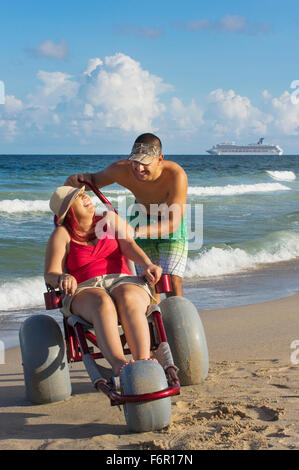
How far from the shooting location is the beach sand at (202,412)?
123 inches

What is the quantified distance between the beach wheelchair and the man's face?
362 mm

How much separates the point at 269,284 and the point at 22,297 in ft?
11.3

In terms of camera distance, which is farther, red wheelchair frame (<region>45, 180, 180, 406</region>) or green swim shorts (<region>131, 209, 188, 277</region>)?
green swim shorts (<region>131, 209, 188, 277</region>)

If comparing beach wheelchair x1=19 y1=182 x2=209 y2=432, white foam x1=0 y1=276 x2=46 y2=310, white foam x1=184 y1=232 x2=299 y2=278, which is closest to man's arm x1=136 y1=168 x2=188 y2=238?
beach wheelchair x1=19 y1=182 x2=209 y2=432

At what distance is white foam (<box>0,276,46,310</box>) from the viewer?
7438mm

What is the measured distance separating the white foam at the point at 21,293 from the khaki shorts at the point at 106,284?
3697 millimetres

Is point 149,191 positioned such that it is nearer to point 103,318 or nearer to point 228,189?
point 103,318

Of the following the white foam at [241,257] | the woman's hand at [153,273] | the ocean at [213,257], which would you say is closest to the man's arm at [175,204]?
the woman's hand at [153,273]

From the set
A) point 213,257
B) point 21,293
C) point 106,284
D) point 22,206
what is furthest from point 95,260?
point 22,206

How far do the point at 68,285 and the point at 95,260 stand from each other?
15.0 inches

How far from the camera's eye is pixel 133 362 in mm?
3193

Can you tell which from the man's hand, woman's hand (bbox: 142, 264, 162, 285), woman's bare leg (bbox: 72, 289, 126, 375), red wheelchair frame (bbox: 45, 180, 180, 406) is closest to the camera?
woman's bare leg (bbox: 72, 289, 126, 375)

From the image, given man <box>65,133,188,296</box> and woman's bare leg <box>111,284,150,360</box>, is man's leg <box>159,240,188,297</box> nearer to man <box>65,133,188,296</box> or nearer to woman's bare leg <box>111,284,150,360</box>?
man <box>65,133,188,296</box>
